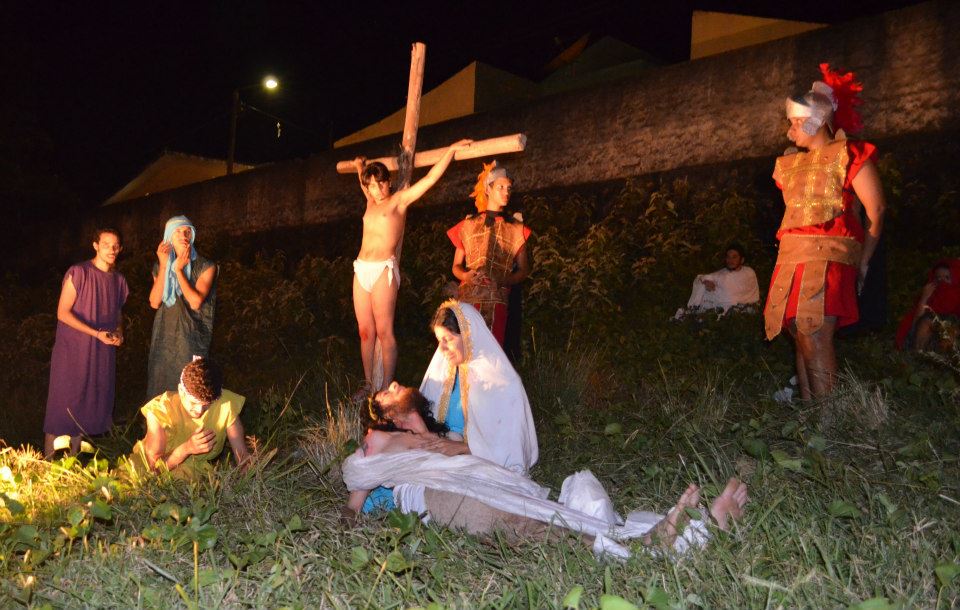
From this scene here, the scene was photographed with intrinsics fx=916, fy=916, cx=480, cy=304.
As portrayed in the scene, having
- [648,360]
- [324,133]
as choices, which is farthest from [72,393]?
[324,133]

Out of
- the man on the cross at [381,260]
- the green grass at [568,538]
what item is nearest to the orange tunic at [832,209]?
the green grass at [568,538]

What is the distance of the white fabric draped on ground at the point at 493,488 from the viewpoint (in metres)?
3.63

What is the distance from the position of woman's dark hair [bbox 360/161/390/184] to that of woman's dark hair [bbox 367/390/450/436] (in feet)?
6.59

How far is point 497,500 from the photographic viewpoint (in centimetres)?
375

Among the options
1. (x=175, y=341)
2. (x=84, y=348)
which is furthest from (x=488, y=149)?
(x=84, y=348)

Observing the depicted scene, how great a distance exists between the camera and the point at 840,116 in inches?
197

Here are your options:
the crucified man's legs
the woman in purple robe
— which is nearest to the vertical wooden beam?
the crucified man's legs

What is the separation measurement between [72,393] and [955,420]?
532 centimetres

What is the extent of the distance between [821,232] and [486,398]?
193 cm

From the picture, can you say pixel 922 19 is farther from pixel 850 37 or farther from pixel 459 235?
pixel 459 235

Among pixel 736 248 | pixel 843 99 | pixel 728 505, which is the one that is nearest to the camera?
pixel 728 505

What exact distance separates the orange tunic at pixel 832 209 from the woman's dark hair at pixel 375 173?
265 centimetres

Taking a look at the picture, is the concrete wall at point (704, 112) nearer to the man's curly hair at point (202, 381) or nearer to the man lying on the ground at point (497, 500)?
the man lying on the ground at point (497, 500)

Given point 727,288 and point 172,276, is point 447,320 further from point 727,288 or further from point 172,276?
point 727,288
